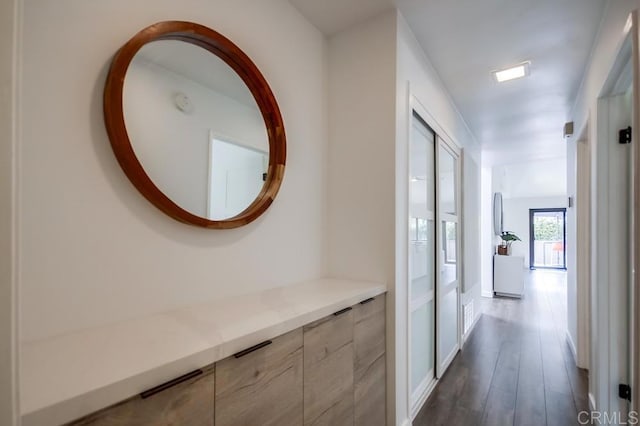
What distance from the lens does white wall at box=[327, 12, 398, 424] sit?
1715mm

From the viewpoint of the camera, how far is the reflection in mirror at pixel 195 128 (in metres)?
1.08

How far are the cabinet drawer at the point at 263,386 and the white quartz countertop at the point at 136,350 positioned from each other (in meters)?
A: 0.04

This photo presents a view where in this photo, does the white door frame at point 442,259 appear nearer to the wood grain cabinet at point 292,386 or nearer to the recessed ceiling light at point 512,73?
the recessed ceiling light at point 512,73

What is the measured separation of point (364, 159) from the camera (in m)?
1.81

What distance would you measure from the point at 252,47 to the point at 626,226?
2.23 metres

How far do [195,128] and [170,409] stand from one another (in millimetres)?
969

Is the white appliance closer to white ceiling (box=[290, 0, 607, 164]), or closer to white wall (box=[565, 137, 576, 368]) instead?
white wall (box=[565, 137, 576, 368])

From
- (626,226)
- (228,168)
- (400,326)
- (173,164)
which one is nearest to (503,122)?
(626,226)

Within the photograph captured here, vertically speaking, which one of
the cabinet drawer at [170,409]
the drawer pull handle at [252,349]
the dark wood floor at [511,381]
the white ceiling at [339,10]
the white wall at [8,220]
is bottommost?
the dark wood floor at [511,381]

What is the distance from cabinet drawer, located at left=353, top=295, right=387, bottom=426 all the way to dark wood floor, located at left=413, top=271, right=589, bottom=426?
1.88 feet

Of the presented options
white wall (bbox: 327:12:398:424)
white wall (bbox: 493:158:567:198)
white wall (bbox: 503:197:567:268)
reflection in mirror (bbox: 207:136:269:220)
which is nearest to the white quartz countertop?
reflection in mirror (bbox: 207:136:269:220)

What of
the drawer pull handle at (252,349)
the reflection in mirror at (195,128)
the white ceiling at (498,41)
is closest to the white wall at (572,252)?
the white ceiling at (498,41)

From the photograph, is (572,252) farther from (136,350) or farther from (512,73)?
(136,350)
